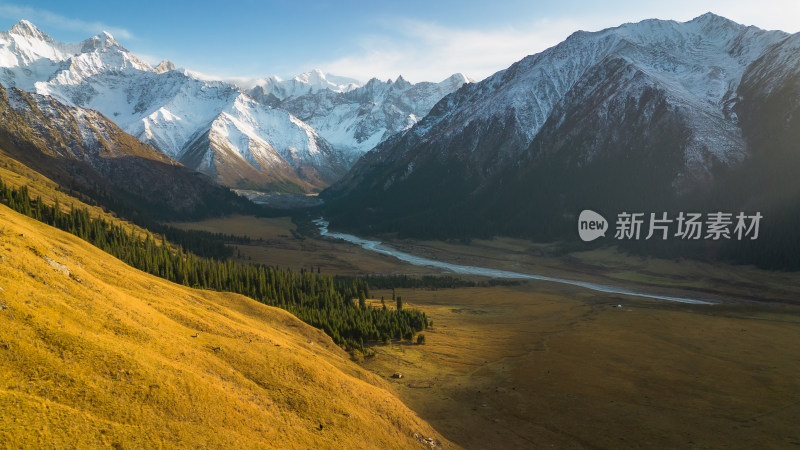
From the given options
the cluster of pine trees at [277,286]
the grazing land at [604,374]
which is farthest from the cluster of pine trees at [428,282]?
the grazing land at [604,374]

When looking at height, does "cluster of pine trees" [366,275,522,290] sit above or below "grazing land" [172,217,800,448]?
below

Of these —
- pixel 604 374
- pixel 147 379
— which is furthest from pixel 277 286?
pixel 147 379

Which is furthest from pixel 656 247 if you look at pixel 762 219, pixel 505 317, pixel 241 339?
pixel 241 339

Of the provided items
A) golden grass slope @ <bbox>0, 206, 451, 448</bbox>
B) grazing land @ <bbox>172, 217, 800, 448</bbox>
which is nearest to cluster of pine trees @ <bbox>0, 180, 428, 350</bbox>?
grazing land @ <bbox>172, 217, 800, 448</bbox>

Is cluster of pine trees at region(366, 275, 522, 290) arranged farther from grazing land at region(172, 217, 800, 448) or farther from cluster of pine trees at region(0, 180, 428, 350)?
grazing land at region(172, 217, 800, 448)

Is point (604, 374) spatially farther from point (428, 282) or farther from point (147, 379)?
point (428, 282)

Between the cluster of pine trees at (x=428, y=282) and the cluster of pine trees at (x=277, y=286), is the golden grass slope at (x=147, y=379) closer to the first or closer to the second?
the cluster of pine trees at (x=277, y=286)
